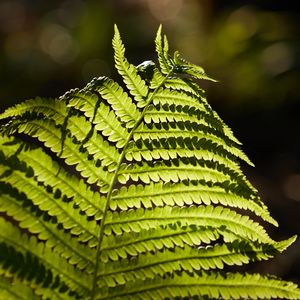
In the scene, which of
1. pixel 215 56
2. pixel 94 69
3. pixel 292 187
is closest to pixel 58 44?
pixel 94 69

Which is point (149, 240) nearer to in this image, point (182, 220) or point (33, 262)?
point (182, 220)

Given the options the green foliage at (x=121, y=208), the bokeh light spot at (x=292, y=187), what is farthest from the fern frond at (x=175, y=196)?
the bokeh light spot at (x=292, y=187)

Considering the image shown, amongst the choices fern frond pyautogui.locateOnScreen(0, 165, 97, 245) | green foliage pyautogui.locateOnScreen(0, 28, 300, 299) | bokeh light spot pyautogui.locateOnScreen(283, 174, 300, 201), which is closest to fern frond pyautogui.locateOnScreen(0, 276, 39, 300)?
green foliage pyautogui.locateOnScreen(0, 28, 300, 299)

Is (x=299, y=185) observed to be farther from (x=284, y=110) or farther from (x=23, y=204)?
(x=23, y=204)

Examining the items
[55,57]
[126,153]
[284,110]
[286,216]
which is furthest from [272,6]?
[126,153]

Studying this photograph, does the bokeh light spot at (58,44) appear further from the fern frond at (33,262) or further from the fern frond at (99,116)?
the fern frond at (33,262)

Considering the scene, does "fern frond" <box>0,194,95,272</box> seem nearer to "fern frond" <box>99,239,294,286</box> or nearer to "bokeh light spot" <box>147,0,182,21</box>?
"fern frond" <box>99,239,294,286</box>
